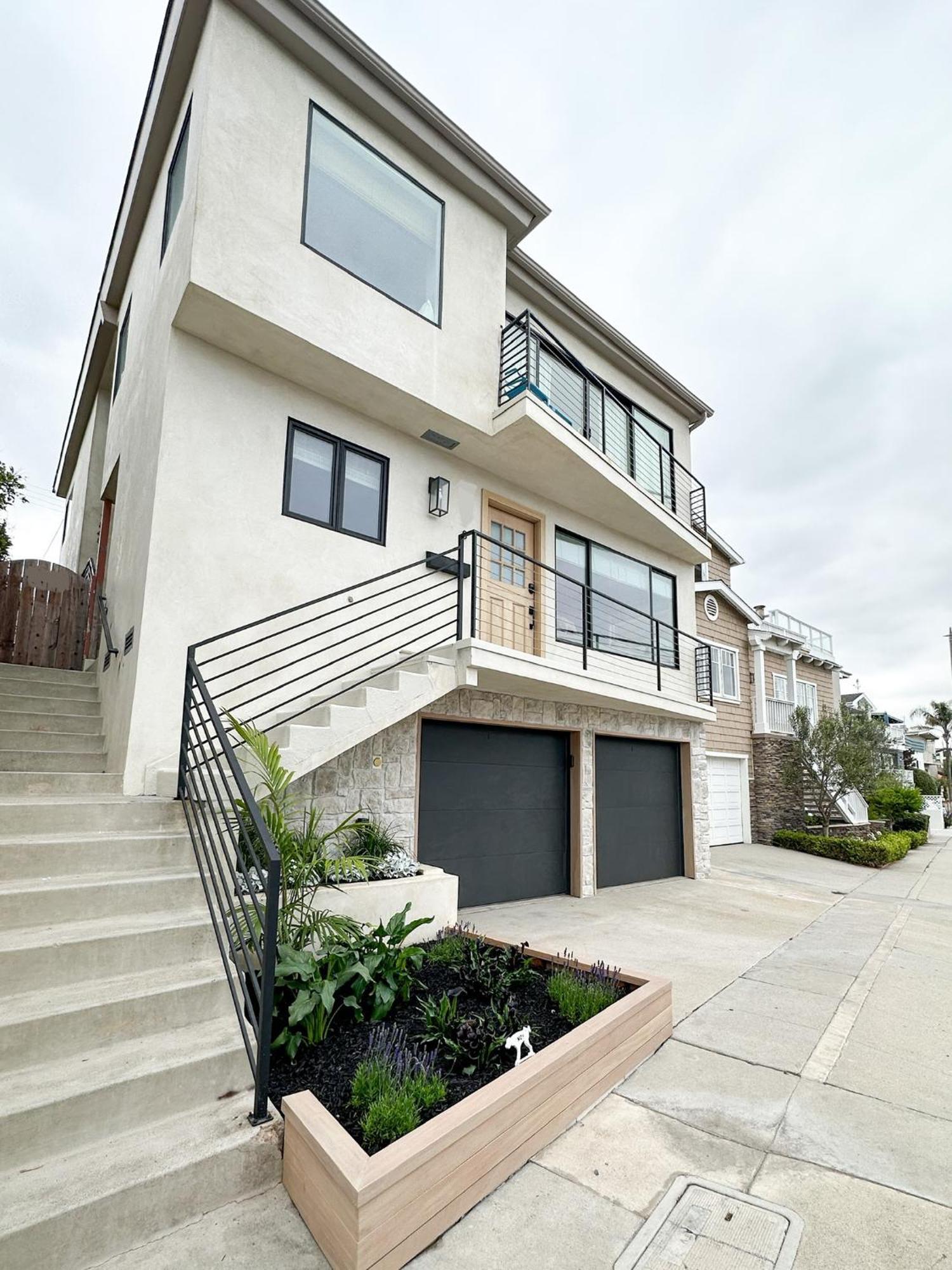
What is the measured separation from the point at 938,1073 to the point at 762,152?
33.2 feet

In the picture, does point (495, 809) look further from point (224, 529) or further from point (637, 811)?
point (224, 529)

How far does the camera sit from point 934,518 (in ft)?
78.7

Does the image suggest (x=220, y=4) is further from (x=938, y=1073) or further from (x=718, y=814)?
(x=718, y=814)

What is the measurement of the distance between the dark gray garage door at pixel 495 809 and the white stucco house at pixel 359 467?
0.11 ft

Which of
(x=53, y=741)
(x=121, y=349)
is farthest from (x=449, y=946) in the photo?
(x=121, y=349)

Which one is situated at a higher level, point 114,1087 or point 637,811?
point 637,811

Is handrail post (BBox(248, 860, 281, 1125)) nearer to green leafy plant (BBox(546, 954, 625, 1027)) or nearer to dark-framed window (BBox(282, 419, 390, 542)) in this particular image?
green leafy plant (BBox(546, 954, 625, 1027))

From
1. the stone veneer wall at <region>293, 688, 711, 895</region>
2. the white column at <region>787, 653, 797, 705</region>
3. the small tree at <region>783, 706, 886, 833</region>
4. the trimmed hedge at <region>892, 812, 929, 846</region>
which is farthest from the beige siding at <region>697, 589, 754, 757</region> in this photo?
the trimmed hedge at <region>892, 812, 929, 846</region>

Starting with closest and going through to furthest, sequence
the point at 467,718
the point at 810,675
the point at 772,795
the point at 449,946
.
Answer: the point at 449,946
the point at 467,718
the point at 772,795
the point at 810,675

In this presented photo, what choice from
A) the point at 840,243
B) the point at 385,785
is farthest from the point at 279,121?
the point at 840,243

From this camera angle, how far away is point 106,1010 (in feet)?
8.86

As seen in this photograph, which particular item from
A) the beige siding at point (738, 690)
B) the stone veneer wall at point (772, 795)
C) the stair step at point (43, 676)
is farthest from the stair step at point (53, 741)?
the stone veneer wall at point (772, 795)

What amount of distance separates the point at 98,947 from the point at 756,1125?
11.1 ft

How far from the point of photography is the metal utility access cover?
222cm
